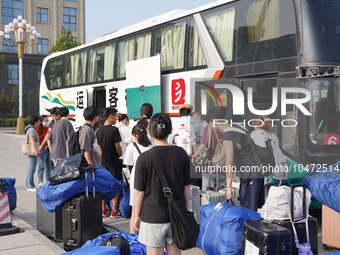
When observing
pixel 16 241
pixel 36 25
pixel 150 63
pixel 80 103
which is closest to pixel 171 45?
pixel 150 63

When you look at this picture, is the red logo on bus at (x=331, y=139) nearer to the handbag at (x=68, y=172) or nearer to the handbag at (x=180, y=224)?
the handbag at (x=68, y=172)

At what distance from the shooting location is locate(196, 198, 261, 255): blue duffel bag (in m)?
4.82

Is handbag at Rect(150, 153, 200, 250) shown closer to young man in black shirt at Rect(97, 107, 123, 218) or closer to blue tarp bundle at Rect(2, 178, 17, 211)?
young man in black shirt at Rect(97, 107, 123, 218)

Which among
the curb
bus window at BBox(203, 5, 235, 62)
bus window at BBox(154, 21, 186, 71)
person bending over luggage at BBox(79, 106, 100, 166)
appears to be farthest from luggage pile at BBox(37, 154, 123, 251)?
bus window at BBox(154, 21, 186, 71)

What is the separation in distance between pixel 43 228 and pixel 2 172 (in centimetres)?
740

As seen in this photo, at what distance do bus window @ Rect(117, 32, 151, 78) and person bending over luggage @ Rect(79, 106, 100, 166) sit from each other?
5.10m

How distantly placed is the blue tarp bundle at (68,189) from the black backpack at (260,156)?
1921 mm

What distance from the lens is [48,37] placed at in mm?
57219

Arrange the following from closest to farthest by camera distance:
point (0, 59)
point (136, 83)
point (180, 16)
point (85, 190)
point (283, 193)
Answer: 1. point (283, 193)
2. point (85, 190)
3. point (180, 16)
4. point (136, 83)
5. point (0, 59)

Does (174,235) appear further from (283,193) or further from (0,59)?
(0,59)

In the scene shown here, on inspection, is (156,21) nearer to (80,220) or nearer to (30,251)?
(80,220)

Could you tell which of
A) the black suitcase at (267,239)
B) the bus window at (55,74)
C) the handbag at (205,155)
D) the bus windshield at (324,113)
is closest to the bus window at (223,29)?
the bus windshield at (324,113)

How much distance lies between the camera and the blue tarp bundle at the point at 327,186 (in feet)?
17.9

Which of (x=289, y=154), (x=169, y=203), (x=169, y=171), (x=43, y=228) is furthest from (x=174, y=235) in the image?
(x=289, y=154)
